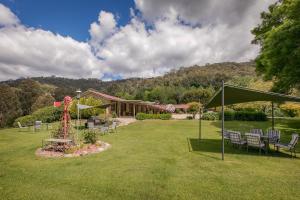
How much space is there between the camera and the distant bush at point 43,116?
2284cm

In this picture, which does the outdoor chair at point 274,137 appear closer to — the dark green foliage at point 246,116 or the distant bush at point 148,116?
the dark green foliage at point 246,116

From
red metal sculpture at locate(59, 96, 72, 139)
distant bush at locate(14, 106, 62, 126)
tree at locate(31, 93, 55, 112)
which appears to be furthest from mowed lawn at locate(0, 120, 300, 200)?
tree at locate(31, 93, 55, 112)

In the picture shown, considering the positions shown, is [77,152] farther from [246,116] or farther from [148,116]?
[246,116]

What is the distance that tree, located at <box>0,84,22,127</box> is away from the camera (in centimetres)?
3275

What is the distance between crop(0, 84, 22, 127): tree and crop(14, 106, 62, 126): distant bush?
42.4ft

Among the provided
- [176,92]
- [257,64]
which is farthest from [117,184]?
[176,92]

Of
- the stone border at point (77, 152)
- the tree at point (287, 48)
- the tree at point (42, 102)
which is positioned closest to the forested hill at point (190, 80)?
the tree at point (42, 102)

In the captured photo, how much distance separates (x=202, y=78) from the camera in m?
84.3

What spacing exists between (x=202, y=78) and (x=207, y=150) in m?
78.5

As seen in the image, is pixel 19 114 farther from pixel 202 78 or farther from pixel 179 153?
pixel 202 78

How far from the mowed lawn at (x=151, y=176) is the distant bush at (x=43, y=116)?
53.8ft

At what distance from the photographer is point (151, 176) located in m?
5.79

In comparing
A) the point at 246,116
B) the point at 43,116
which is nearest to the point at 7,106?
the point at 43,116

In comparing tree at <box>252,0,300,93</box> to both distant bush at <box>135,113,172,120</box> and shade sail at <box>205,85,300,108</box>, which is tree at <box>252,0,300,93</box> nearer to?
shade sail at <box>205,85,300,108</box>
